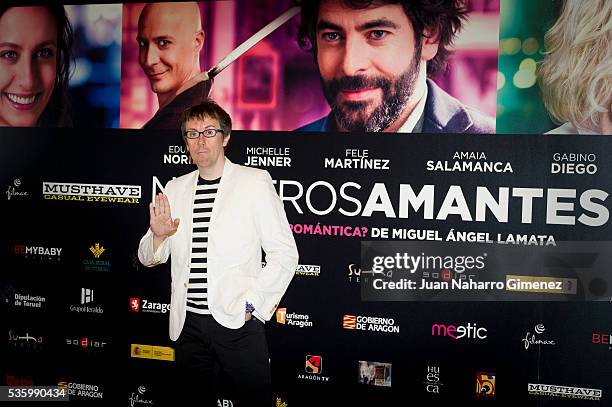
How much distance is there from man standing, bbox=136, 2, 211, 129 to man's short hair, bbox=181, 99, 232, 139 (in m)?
0.11

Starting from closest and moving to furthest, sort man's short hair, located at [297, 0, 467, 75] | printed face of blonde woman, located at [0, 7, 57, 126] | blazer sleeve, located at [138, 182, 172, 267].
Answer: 1. man's short hair, located at [297, 0, 467, 75]
2. blazer sleeve, located at [138, 182, 172, 267]
3. printed face of blonde woman, located at [0, 7, 57, 126]

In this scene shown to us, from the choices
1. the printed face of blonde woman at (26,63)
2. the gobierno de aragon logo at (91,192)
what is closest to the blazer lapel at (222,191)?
the gobierno de aragon logo at (91,192)

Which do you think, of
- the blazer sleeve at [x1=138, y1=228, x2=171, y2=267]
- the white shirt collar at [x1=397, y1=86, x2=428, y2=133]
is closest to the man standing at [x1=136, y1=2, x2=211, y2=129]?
the blazer sleeve at [x1=138, y1=228, x2=171, y2=267]

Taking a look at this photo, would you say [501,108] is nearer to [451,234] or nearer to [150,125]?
[451,234]

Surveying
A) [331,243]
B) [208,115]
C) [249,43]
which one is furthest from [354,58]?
[331,243]

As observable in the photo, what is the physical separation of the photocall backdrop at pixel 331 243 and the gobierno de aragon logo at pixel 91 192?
0.01 metres

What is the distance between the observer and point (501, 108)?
145 inches

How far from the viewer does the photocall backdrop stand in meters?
3.63

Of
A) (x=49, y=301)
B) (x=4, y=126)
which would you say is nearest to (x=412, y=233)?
(x=49, y=301)

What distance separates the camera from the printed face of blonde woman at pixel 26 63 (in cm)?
440

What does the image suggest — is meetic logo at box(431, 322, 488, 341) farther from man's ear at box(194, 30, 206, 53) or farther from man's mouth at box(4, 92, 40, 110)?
man's mouth at box(4, 92, 40, 110)

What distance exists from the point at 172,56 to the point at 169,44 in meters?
0.07

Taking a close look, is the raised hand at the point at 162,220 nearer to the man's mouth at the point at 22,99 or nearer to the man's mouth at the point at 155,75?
the man's mouth at the point at 155,75

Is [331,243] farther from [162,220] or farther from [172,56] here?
[172,56]
